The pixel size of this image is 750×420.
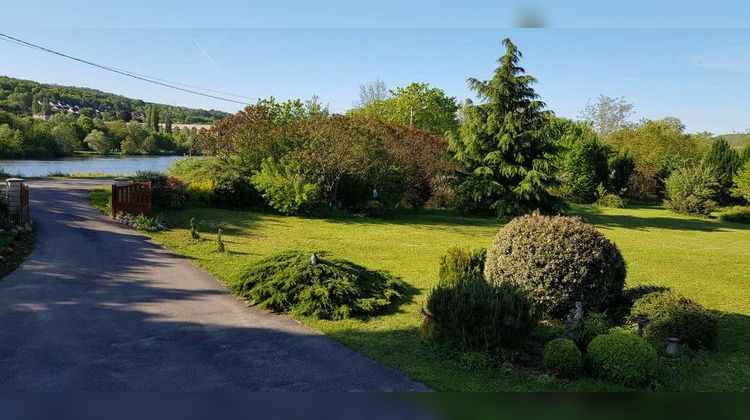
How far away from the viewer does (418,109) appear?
1870 inches

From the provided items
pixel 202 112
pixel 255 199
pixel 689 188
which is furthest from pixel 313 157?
pixel 202 112

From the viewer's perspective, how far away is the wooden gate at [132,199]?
17.5 meters

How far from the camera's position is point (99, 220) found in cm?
1686

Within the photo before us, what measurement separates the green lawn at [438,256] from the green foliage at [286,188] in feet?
2.37

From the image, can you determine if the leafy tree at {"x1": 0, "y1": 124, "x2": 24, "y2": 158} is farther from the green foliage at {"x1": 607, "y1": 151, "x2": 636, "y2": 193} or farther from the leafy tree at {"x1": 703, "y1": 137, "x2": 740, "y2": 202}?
the leafy tree at {"x1": 703, "y1": 137, "x2": 740, "y2": 202}

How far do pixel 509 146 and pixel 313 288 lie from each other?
1938 centimetres

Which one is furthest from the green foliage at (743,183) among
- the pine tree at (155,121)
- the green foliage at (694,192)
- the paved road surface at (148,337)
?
the pine tree at (155,121)

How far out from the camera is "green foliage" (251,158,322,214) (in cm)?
2114

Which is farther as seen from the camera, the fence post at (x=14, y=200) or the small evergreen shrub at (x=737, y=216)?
the small evergreen shrub at (x=737, y=216)

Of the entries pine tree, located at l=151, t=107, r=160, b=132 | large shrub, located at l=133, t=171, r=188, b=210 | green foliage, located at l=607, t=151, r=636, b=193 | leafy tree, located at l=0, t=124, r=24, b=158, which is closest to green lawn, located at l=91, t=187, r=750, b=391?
large shrub, located at l=133, t=171, r=188, b=210

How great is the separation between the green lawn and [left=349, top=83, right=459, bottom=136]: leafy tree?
2211 centimetres

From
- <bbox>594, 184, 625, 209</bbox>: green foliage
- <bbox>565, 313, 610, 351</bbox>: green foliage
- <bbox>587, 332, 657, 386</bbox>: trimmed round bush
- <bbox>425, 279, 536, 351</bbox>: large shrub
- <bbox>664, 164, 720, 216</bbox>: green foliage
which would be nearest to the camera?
<bbox>587, 332, 657, 386</bbox>: trimmed round bush

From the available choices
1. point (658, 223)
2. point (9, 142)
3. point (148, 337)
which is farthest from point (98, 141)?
point (148, 337)

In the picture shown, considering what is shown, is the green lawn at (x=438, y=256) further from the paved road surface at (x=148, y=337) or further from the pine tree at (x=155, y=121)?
the pine tree at (x=155, y=121)
